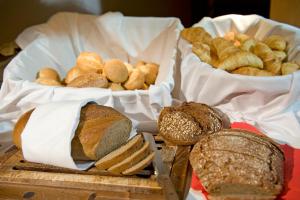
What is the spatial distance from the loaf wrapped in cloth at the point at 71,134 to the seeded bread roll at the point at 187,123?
101 mm

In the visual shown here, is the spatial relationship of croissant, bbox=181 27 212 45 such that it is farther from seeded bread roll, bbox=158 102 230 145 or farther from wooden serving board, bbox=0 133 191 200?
wooden serving board, bbox=0 133 191 200

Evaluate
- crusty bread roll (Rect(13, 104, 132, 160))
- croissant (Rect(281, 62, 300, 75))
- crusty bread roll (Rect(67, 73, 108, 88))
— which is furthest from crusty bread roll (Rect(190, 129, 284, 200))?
crusty bread roll (Rect(67, 73, 108, 88))

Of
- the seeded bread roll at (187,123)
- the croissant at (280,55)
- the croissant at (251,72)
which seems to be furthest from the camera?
the croissant at (280,55)

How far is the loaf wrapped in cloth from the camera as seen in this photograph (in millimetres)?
650

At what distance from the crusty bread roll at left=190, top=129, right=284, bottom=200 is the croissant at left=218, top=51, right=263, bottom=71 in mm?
291

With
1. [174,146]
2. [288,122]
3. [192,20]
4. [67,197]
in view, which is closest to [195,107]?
[174,146]

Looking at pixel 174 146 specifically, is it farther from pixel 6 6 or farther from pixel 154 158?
pixel 6 6

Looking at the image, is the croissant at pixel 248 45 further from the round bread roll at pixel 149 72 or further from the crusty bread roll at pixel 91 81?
the crusty bread roll at pixel 91 81

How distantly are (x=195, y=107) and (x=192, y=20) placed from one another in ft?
4.14

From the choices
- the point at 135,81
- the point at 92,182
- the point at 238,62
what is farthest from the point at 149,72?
the point at 92,182

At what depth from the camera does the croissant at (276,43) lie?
3.36 ft

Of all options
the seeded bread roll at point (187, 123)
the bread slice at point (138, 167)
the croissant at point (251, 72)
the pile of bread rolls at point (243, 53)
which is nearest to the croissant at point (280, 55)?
the pile of bread rolls at point (243, 53)

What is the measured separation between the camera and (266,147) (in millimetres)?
655

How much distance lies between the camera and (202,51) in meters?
0.99
